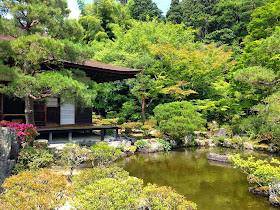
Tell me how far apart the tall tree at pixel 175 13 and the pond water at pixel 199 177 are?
31.0 m

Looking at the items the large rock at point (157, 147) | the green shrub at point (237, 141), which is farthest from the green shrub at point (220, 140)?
the large rock at point (157, 147)

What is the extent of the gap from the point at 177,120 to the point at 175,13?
1218 inches

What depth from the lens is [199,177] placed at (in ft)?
25.0

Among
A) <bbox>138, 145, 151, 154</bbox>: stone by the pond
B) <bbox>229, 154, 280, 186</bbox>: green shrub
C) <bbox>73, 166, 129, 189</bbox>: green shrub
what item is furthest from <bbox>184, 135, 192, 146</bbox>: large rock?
<bbox>73, 166, 129, 189</bbox>: green shrub

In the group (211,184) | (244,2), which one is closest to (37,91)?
(211,184)

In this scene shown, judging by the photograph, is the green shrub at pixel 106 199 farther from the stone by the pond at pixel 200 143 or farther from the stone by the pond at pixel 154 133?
the stone by the pond at pixel 200 143

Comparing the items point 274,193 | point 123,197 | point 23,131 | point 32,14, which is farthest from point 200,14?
point 123,197

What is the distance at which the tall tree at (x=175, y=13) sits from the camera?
36.8m

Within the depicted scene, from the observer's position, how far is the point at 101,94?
1966 centimetres

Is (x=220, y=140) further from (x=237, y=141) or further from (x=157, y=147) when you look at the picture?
(x=157, y=147)

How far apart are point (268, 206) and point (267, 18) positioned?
16339 mm

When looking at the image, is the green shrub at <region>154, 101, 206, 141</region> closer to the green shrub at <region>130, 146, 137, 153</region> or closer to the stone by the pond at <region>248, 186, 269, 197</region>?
the green shrub at <region>130, 146, 137, 153</region>

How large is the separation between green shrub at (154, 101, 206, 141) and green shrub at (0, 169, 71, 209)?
9096 millimetres

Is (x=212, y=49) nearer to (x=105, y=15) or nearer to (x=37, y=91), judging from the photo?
(x=37, y=91)
